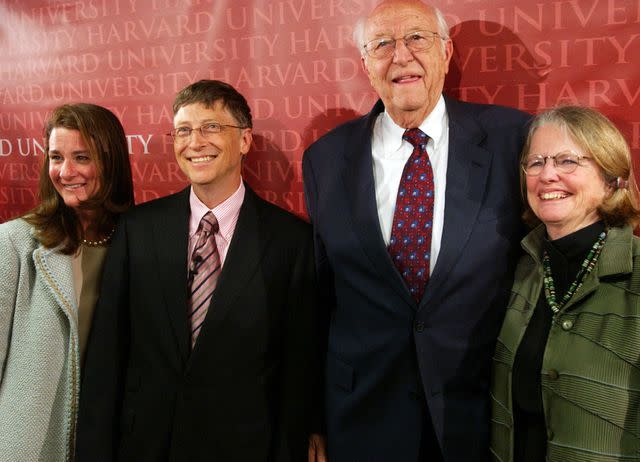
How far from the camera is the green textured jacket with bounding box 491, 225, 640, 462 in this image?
1.31 m

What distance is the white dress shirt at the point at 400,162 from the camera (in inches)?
67.8

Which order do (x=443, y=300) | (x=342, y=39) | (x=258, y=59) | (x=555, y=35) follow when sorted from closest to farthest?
(x=443, y=300)
(x=555, y=35)
(x=342, y=39)
(x=258, y=59)

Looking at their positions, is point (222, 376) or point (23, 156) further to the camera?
point (23, 156)

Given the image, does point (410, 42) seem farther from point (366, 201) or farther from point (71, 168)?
point (71, 168)

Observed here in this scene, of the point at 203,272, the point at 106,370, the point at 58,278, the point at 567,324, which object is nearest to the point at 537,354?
the point at 567,324

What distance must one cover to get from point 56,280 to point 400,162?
1212 millimetres

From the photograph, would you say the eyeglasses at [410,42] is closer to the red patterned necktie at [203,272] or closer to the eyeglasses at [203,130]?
the eyeglasses at [203,130]

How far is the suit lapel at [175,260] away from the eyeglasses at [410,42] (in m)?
0.83

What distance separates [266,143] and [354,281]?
0.92m

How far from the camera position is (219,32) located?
2.38 metres

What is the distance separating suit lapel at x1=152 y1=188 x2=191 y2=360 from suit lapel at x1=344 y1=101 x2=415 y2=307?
1.86ft

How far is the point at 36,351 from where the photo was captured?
178 cm

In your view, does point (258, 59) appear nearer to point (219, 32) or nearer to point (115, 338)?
point (219, 32)

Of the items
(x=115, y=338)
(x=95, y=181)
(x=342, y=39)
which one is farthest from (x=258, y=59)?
(x=115, y=338)
